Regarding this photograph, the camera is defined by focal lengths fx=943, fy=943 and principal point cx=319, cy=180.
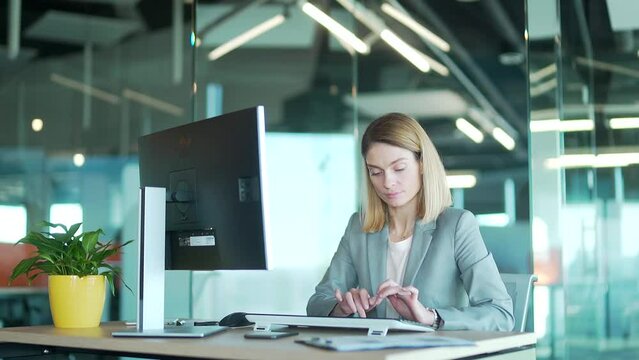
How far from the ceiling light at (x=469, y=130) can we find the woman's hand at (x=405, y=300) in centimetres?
234

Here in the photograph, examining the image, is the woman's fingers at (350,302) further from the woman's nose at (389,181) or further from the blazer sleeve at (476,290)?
the woman's nose at (389,181)

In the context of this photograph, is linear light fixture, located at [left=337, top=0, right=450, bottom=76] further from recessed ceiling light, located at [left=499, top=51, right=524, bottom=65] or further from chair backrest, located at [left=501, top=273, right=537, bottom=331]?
chair backrest, located at [left=501, top=273, right=537, bottom=331]

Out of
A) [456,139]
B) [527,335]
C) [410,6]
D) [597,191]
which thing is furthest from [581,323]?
[527,335]

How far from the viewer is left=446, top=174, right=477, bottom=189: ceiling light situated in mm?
4676

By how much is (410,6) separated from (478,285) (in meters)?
2.58

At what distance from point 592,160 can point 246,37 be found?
7.20ft

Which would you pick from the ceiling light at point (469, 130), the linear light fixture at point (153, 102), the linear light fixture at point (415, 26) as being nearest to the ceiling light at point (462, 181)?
the ceiling light at point (469, 130)

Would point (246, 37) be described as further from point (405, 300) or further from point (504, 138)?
point (405, 300)

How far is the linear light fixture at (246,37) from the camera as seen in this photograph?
5.52m

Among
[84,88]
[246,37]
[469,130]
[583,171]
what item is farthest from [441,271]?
[84,88]

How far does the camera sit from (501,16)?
4.62 metres

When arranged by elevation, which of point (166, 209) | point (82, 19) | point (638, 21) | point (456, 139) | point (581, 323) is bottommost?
point (581, 323)

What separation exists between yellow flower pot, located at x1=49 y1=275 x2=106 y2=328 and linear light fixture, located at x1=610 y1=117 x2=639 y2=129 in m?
2.70

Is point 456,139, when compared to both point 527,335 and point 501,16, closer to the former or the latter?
point 501,16
